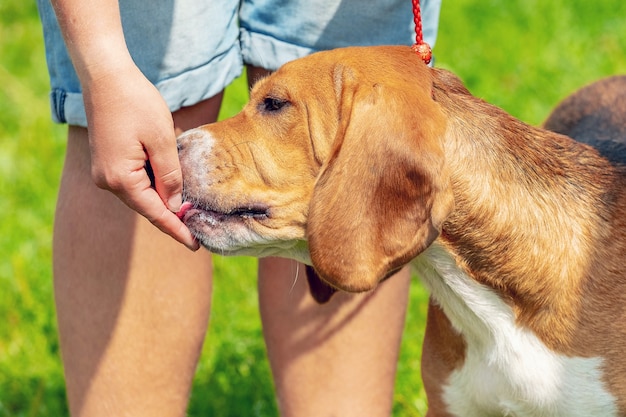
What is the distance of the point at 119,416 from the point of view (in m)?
3.40

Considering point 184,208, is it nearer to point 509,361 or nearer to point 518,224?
point 518,224

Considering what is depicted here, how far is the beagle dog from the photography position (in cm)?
287

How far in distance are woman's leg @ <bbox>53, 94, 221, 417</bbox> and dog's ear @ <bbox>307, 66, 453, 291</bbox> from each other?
27.4 inches

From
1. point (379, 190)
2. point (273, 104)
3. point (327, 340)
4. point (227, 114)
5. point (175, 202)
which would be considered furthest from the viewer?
point (227, 114)

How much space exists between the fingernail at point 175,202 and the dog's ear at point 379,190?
40 centimetres

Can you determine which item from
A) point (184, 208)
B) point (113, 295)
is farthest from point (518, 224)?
point (113, 295)

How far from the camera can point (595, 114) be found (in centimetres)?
434

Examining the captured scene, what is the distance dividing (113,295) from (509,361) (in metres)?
1.26

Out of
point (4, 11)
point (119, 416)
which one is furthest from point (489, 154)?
point (4, 11)

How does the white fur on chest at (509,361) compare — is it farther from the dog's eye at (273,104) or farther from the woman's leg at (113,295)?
the woman's leg at (113,295)

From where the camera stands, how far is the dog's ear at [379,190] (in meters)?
2.78

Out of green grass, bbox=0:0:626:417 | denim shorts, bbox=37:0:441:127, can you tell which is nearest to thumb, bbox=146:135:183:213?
denim shorts, bbox=37:0:441:127

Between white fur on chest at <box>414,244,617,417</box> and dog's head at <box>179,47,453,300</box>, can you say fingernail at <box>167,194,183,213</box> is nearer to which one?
dog's head at <box>179,47,453,300</box>

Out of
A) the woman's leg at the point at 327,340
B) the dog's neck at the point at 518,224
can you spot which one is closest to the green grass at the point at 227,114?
the woman's leg at the point at 327,340
